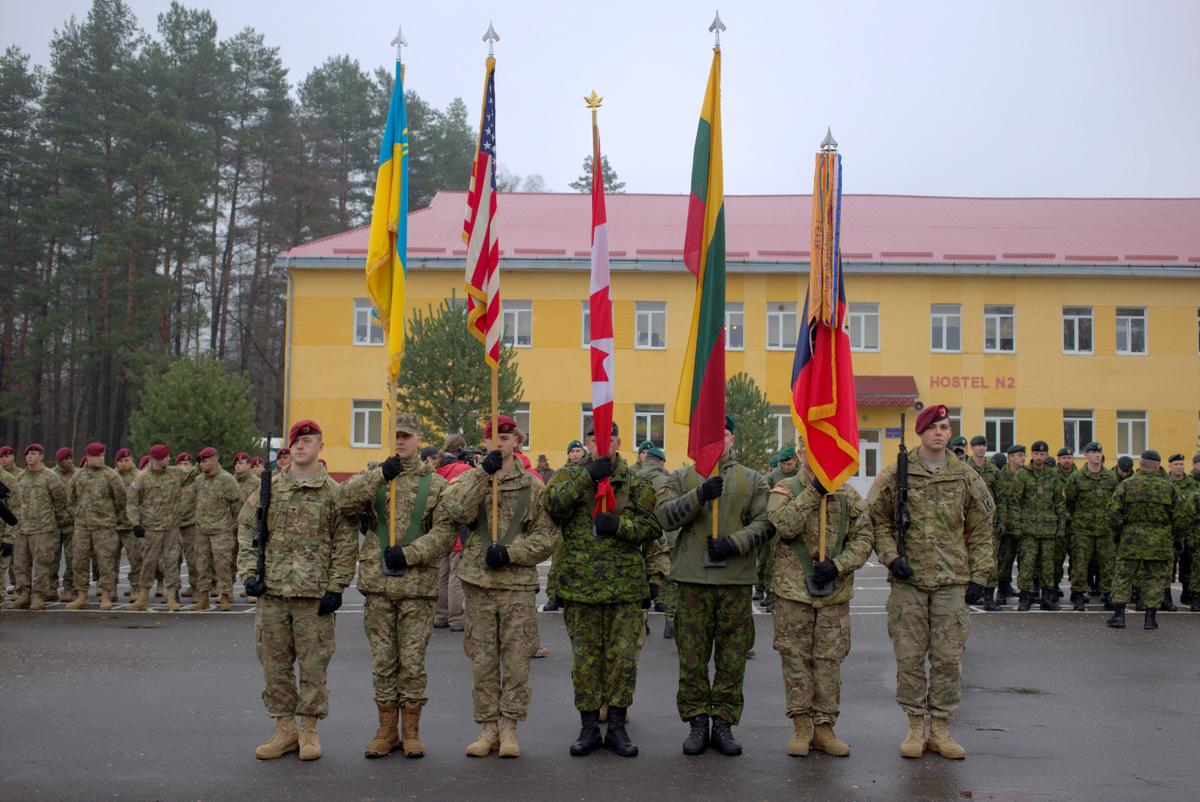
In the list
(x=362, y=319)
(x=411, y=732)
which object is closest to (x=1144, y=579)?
(x=411, y=732)

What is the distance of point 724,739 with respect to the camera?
732cm

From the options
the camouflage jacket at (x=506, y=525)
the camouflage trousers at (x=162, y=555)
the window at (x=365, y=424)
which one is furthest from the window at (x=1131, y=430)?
the camouflage jacket at (x=506, y=525)

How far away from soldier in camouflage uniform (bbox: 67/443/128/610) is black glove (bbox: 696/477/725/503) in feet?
36.0

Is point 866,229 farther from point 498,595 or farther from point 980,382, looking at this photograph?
point 498,595

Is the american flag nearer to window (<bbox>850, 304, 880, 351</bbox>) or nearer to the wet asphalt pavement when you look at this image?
the wet asphalt pavement

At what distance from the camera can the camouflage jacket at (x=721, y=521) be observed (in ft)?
24.1

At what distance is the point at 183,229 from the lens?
44906 mm

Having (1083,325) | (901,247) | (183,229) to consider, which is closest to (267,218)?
(183,229)

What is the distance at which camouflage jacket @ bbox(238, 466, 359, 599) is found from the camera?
7258mm

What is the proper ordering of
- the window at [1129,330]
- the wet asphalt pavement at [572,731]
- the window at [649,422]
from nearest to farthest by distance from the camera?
the wet asphalt pavement at [572,731] < the window at [649,422] < the window at [1129,330]

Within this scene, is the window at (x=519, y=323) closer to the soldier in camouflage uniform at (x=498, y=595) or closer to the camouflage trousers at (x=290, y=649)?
the soldier in camouflage uniform at (x=498, y=595)

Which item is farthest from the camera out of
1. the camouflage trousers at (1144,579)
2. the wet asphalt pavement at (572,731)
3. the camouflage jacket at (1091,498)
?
the camouflage jacket at (1091,498)

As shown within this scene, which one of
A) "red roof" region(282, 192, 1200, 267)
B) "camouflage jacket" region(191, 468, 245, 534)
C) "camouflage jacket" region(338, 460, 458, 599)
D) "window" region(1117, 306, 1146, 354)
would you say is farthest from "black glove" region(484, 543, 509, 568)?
"window" region(1117, 306, 1146, 354)

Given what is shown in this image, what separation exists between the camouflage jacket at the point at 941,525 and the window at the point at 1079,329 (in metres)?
31.1
